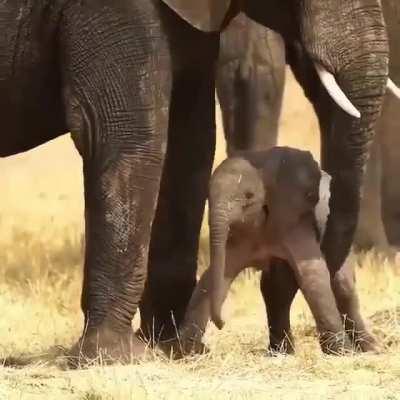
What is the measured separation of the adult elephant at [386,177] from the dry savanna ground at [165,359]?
60cm

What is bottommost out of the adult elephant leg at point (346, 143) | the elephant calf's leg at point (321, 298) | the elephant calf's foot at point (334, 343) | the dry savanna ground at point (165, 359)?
the dry savanna ground at point (165, 359)

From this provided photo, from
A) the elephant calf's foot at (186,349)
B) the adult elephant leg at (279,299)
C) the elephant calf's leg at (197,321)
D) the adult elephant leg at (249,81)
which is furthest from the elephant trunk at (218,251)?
the adult elephant leg at (249,81)

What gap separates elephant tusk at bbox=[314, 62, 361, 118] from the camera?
6953mm

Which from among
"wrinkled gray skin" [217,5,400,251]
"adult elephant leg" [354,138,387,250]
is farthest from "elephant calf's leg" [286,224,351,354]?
"adult elephant leg" [354,138,387,250]

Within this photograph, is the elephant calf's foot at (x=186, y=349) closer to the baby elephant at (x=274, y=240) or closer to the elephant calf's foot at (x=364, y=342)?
the baby elephant at (x=274, y=240)

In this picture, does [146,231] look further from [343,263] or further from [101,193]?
[343,263]

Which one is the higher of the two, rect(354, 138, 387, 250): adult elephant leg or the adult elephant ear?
the adult elephant ear

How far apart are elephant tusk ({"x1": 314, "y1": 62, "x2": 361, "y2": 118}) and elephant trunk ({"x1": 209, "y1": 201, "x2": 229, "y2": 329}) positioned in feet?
2.41

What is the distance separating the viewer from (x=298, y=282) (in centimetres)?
751

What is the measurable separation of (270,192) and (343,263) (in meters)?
0.43

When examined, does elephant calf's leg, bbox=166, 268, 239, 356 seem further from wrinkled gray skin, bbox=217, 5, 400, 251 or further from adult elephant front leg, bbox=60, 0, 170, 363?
wrinkled gray skin, bbox=217, 5, 400, 251

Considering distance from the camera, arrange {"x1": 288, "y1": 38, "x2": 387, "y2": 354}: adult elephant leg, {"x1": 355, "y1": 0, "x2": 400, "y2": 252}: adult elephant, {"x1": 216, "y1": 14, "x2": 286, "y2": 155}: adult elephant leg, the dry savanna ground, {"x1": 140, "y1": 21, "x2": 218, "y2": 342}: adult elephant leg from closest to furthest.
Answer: the dry savanna ground
{"x1": 288, "y1": 38, "x2": 387, "y2": 354}: adult elephant leg
{"x1": 140, "y1": 21, "x2": 218, "y2": 342}: adult elephant leg
{"x1": 216, "y1": 14, "x2": 286, "y2": 155}: adult elephant leg
{"x1": 355, "y1": 0, "x2": 400, "y2": 252}: adult elephant

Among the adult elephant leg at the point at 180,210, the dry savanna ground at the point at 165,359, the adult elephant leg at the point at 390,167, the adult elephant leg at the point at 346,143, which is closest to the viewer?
the dry savanna ground at the point at 165,359

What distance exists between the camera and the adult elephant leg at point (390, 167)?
12.5m
